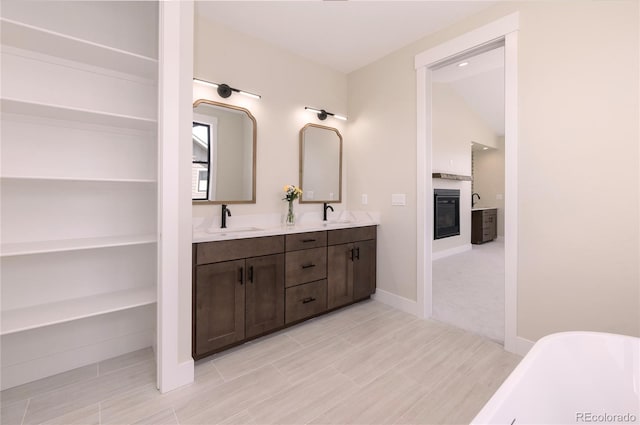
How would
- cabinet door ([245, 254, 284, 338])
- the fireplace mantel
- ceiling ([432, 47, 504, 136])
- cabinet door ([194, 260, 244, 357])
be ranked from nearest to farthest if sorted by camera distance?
cabinet door ([194, 260, 244, 357]), cabinet door ([245, 254, 284, 338]), ceiling ([432, 47, 504, 136]), the fireplace mantel

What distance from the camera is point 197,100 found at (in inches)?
92.6

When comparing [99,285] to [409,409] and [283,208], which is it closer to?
[283,208]

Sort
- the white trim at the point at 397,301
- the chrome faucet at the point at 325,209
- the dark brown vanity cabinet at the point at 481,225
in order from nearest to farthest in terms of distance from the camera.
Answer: the white trim at the point at 397,301 → the chrome faucet at the point at 325,209 → the dark brown vanity cabinet at the point at 481,225

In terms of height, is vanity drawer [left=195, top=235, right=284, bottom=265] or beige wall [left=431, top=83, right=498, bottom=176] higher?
beige wall [left=431, top=83, right=498, bottom=176]

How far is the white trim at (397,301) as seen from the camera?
9.13 ft

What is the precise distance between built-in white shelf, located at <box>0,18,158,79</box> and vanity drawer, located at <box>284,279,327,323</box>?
6.30 feet

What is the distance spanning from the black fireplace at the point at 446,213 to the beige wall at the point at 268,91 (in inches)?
116

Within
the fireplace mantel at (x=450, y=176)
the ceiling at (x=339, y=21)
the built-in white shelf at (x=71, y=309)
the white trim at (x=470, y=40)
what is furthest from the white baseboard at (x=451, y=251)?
the built-in white shelf at (x=71, y=309)

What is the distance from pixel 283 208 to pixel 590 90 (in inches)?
98.6

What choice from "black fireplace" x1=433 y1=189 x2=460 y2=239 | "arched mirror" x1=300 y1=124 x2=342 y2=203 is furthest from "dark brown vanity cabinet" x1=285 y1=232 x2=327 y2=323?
"black fireplace" x1=433 y1=189 x2=460 y2=239

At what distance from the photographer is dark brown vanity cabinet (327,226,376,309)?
2682 mm

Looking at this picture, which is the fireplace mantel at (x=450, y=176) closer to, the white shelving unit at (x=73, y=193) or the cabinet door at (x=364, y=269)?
the cabinet door at (x=364, y=269)

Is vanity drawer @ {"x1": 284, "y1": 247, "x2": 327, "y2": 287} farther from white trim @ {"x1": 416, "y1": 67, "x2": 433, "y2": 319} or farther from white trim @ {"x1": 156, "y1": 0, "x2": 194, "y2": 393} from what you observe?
white trim @ {"x1": 416, "y1": 67, "x2": 433, "y2": 319}

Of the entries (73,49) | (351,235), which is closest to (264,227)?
(351,235)
